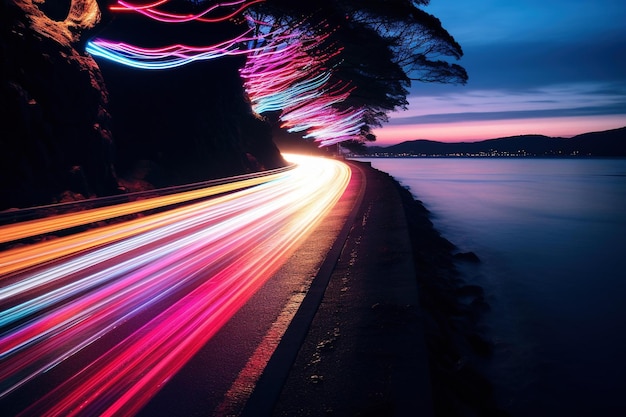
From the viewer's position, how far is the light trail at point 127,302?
2812 mm

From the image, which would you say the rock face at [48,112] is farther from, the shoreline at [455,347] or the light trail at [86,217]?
the shoreline at [455,347]

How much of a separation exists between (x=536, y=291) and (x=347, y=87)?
25.6 metres

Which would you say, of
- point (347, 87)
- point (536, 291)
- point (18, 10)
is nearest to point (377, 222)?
point (536, 291)

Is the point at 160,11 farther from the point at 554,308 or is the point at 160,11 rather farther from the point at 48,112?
the point at 554,308

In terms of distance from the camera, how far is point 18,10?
8.38m

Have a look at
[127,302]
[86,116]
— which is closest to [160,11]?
[86,116]

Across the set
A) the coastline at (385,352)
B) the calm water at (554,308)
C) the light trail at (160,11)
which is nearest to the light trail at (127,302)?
the coastline at (385,352)

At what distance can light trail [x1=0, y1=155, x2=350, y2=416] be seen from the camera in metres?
2.81

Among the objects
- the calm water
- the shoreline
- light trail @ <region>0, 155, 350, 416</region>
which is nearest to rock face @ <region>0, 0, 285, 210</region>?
light trail @ <region>0, 155, 350, 416</region>

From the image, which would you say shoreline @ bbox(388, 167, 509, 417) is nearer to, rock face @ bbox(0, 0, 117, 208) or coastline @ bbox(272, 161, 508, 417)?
coastline @ bbox(272, 161, 508, 417)

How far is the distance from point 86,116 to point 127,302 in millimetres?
7679

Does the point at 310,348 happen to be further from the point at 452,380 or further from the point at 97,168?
the point at 97,168

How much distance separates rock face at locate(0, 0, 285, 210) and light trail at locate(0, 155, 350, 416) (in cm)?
229

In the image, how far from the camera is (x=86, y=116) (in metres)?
9.93
